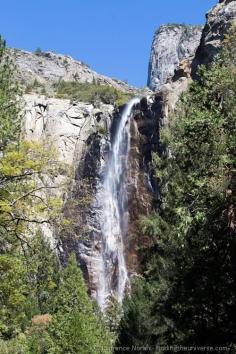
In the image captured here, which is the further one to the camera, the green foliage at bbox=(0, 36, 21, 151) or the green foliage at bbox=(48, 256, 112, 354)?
the green foliage at bbox=(48, 256, 112, 354)

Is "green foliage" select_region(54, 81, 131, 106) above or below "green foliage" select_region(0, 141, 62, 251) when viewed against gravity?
above

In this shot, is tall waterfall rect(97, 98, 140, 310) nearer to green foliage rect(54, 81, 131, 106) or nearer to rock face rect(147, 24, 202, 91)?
green foliage rect(54, 81, 131, 106)

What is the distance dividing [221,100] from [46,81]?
105044 mm

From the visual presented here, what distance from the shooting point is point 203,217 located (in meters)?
14.6

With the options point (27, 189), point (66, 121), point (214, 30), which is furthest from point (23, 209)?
point (66, 121)

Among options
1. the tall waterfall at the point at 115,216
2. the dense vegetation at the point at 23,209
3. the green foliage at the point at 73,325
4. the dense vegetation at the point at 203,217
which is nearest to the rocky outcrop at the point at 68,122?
the tall waterfall at the point at 115,216

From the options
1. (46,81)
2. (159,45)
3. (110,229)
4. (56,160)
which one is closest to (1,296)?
(56,160)

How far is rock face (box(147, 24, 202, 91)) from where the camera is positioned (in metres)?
159

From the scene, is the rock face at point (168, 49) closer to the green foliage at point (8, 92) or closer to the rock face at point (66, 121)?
the rock face at point (66, 121)

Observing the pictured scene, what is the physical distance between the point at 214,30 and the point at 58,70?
243 feet

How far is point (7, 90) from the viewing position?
70.7 feet

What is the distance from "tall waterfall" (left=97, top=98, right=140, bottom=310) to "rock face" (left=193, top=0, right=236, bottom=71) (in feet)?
31.3

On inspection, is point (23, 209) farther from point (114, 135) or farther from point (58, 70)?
point (58, 70)

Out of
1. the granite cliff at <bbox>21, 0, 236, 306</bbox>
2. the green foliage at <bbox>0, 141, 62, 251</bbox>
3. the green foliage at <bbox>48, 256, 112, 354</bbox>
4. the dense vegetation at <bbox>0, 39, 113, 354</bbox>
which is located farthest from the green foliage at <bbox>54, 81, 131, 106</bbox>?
the green foliage at <bbox>0, 141, 62, 251</bbox>
